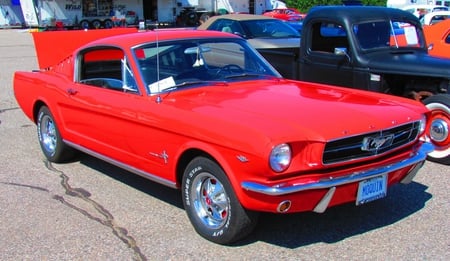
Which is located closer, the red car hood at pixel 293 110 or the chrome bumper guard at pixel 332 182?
the chrome bumper guard at pixel 332 182

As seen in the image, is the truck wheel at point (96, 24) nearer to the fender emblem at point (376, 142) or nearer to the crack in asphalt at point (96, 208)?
the crack in asphalt at point (96, 208)

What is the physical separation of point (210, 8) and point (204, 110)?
4654 cm

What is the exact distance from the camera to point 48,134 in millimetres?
6266

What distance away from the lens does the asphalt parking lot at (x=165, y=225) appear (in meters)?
3.81

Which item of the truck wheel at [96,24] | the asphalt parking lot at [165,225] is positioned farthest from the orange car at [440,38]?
the truck wheel at [96,24]

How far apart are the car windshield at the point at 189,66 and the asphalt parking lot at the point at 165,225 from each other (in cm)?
113

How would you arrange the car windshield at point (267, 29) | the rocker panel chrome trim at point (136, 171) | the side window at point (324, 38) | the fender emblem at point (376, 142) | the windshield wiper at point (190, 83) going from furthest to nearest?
the car windshield at point (267, 29) < the side window at point (324, 38) < the windshield wiper at point (190, 83) < the rocker panel chrome trim at point (136, 171) < the fender emblem at point (376, 142)

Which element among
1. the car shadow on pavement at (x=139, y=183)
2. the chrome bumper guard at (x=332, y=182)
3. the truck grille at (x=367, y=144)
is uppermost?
the truck grille at (x=367, y=144)

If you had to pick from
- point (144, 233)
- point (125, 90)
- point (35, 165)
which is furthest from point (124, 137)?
point (35, 165)

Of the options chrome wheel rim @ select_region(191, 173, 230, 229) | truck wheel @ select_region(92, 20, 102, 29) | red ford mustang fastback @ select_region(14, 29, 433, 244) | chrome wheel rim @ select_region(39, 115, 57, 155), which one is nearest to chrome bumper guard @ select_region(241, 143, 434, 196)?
red ford mustang fastback @ select_region(14, 29, 433, 244)

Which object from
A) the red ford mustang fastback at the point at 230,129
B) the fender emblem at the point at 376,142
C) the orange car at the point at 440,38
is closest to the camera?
the red ford mustang fastback at the point at 230,129

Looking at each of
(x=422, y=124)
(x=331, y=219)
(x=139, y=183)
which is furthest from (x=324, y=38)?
(x=331, y=219)

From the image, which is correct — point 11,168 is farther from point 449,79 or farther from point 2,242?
point 449,79

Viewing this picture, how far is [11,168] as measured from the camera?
6.07m
